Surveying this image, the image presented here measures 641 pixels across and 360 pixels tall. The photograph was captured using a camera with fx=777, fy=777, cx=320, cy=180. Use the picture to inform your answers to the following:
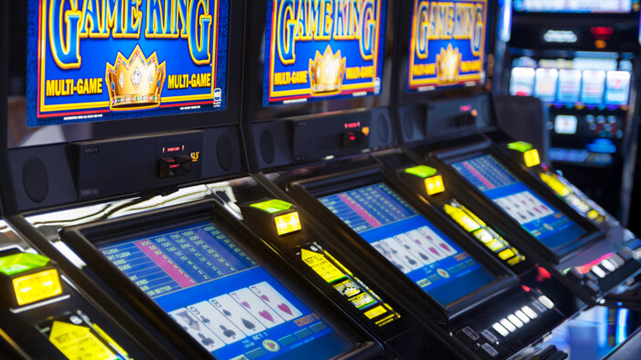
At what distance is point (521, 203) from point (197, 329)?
191 cm

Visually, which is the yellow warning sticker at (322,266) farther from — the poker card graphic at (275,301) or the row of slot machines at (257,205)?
the poker card graphic at (275,301)

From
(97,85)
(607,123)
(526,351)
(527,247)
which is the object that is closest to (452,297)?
(526,351)

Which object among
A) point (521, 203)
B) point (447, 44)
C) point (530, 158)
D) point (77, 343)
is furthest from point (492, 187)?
point (77, 343)

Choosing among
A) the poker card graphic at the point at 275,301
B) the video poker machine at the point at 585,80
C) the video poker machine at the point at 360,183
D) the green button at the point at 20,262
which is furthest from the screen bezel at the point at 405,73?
the video poker machine at the point at 585,80

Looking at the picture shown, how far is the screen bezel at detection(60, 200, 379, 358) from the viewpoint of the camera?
1.72 metres

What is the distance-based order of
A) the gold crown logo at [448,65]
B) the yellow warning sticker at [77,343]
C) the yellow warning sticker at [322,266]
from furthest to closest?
1. the gold crown logo at [448,65]
2. the yellow warning sticker at [322,266]
3. the yellow warning sticker at [77,343]

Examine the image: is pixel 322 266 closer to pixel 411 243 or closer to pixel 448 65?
pixel 411 243

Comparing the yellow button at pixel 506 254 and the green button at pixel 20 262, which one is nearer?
the green button at pixel 20 262

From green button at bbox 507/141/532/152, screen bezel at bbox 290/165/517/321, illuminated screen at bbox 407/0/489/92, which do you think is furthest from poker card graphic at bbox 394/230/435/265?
green button at bbox 507/141/532/152

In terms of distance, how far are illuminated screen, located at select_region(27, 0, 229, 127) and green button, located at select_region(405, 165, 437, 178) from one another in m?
0.88

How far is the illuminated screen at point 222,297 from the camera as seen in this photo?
184cm

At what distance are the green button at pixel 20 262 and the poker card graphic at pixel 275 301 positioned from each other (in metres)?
0.57

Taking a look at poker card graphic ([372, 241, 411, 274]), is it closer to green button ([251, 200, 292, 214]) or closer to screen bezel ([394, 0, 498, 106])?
green button ([251, 200, 292, 214])

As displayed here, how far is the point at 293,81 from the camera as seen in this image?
104 inches
